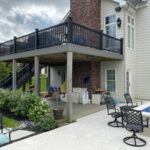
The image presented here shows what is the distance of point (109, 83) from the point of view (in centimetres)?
985

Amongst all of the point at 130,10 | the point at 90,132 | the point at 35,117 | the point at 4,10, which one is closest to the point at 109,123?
the point at 90,132

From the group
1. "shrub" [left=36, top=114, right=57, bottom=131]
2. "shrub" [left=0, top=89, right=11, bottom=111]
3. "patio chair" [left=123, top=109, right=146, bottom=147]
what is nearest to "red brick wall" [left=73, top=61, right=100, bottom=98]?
"shrub" [left=0, top=89, right=11, bottom=111]

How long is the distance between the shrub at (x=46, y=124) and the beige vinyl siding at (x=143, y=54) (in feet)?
23.8

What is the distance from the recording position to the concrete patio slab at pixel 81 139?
3500mm

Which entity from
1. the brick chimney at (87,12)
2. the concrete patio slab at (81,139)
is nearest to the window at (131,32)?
the brick chimney at (87,12)

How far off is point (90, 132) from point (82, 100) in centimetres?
443

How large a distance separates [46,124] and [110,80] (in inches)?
245

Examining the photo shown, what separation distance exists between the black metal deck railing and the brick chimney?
1747mm

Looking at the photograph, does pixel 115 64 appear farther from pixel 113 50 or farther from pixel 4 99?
pixel 4 99

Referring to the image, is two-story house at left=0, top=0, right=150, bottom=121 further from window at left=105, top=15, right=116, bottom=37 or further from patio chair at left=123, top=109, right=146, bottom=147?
patio chair at left=123, top=109, right=146, bottom=147

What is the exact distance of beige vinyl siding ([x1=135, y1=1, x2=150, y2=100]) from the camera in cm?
951

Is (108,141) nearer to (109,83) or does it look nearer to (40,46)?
(40,46)

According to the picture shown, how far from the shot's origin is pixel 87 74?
9695 millimetres

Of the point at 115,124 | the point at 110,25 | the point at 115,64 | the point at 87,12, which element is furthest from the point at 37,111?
the point at 110,25
